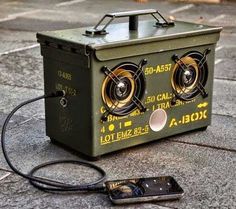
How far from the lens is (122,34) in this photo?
3.46 metres

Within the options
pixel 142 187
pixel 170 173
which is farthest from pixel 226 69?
pixel 142 187

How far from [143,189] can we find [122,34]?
993 mm

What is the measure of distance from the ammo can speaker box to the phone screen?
0.40 m

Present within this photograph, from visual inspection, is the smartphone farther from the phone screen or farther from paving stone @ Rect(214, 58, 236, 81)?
paving stone @ Rect(214, 58, 236, 81)

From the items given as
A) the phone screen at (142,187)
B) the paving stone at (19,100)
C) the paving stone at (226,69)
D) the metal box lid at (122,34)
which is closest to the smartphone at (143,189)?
the phone screen at (142,187)

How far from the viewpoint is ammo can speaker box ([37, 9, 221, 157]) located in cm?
327

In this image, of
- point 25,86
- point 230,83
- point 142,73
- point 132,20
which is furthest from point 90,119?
point 230,83

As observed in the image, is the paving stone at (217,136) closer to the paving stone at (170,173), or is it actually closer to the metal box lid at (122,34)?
the paving stone at (170,173)

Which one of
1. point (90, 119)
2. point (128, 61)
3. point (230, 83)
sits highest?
point (128, 61)

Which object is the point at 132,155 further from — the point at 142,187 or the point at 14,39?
the point at 14,39

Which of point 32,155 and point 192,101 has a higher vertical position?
point 192,101

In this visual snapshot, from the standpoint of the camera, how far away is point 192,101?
3756 mm

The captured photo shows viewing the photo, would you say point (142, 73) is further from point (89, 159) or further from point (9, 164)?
point (9, 164)

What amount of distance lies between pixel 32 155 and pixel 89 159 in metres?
0.36
